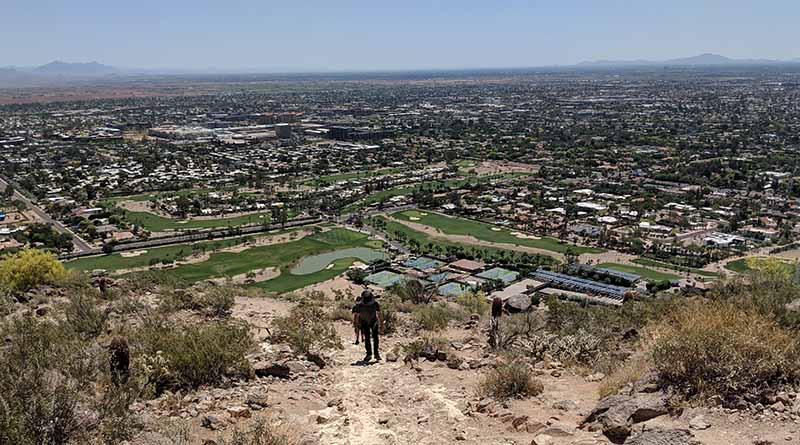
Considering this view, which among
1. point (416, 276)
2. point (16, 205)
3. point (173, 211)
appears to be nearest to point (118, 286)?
point (416, 276)

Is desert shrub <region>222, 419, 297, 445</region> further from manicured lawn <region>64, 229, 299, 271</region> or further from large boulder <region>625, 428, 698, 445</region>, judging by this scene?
manicured lawn <region>64, 229, 299, 271</region>

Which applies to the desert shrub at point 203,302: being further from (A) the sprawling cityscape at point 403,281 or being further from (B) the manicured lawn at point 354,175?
(B) the manicured lawn at point 354,175

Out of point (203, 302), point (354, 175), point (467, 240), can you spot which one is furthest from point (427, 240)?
point (203, 302)

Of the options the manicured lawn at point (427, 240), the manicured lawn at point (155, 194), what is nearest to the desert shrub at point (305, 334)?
the manicured lawn at point (427, 240)

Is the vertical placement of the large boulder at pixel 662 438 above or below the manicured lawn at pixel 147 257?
above

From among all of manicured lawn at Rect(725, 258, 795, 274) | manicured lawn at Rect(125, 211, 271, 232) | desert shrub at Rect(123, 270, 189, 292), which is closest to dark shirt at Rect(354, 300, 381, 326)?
desert shrub at Rect(123, 270, 189, 292)

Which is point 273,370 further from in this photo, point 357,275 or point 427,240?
point 427,240

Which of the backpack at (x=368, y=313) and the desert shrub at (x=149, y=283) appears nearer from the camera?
the backpack at (x=368, y=313)
